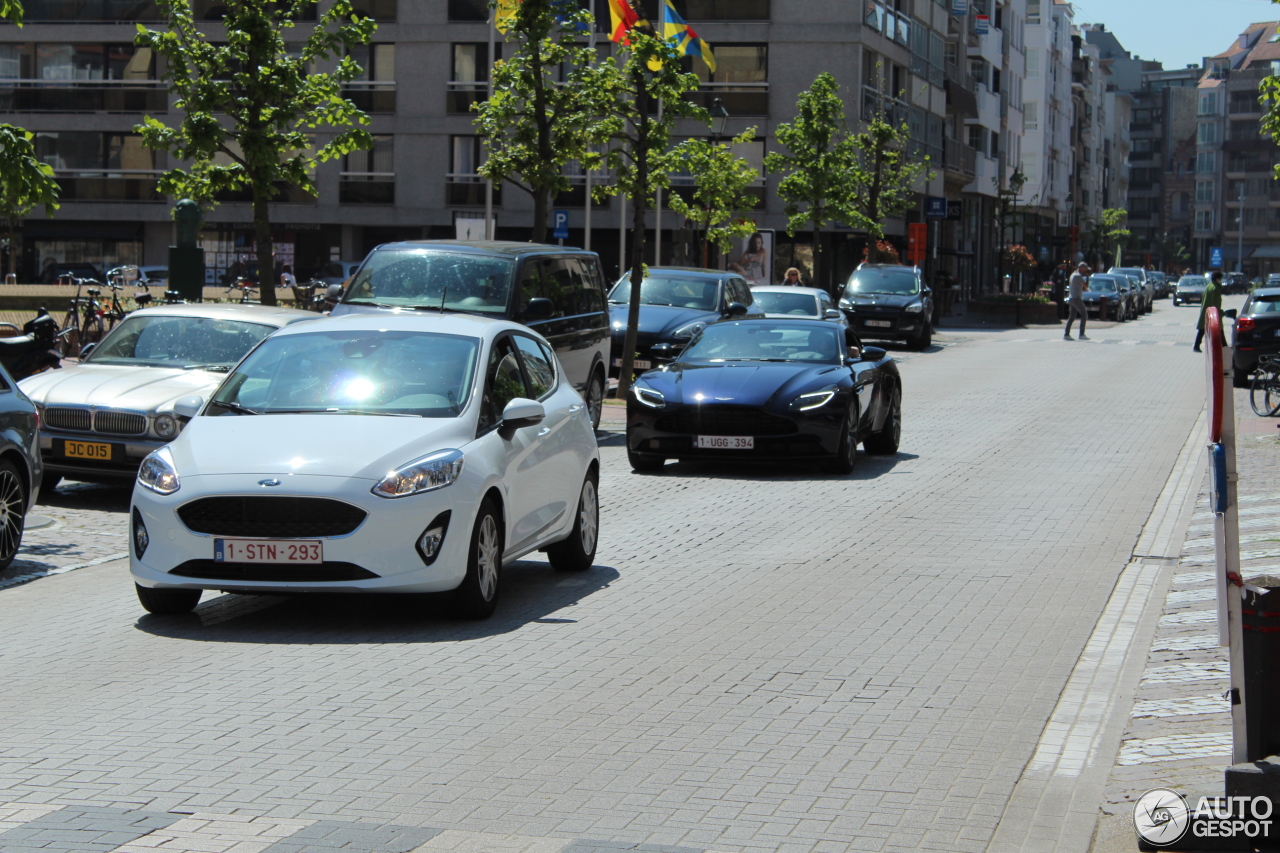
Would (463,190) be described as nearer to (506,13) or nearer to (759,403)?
(506,13)

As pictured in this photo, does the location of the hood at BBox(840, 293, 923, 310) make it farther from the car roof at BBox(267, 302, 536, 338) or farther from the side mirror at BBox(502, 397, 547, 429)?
the side mirror at BBox(502, 397, 547, 429)

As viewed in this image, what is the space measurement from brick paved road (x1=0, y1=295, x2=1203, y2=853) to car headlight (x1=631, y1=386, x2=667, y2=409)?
247 cm

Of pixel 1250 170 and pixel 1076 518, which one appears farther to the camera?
pixel 1250 170

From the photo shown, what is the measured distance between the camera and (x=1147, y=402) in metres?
26.0

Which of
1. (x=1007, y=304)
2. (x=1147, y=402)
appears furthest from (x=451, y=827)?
(x=1007, y=304)

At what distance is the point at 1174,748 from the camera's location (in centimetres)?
622

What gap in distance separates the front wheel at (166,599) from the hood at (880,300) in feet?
108

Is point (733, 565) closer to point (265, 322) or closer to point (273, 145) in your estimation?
point (265, 322)

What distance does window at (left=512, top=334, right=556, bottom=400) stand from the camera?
33.4 feet

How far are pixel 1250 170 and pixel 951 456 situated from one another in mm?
171592

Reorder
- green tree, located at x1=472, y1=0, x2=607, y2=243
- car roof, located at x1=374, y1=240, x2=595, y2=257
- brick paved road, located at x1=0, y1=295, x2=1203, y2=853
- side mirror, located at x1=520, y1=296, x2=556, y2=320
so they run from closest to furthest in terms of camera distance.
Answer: brick paved road, located at x1=0, y1=295, x2=1203, y2=853, side mirror, located at x1=520, y1=296, x2=556, y2=320, car roof, located at x1=374, y1=240, x2=595, y2=257, green tree, located at x1=472, y1=0, x2=607, y2=243

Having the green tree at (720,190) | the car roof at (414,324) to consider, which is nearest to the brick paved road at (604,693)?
the car roof at (414,324)

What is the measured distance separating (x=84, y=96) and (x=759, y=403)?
5324 cm
